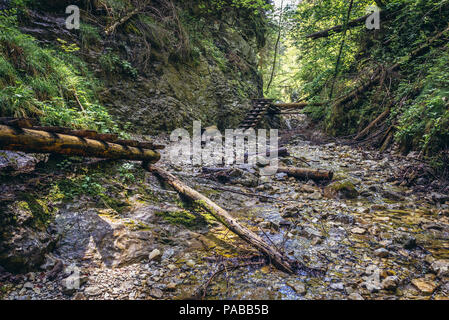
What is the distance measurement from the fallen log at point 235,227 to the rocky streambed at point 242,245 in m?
0.14

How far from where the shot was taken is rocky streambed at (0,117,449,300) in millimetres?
1976

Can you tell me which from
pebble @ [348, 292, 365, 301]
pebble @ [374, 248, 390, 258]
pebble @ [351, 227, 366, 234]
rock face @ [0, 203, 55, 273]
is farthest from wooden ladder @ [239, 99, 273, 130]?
rock face @ [0, 203, 55, 273]

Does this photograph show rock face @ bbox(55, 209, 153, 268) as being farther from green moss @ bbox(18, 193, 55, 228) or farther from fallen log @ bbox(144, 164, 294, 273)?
fallen log @ bbox(144, 164, 294, 273)

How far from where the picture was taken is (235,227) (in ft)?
8.87

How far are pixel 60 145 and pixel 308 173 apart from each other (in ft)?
15.4

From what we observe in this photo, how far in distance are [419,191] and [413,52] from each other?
542cm

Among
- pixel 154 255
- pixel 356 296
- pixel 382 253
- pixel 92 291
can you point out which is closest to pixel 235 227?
pixel 154 255

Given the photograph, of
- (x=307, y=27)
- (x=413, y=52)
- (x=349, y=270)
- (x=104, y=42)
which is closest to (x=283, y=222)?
(x=349, y=270)

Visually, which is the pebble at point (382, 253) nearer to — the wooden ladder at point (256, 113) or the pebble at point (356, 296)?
the pebble at point (356, 296)

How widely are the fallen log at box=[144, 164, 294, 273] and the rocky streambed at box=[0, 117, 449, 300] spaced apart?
5.3 inches

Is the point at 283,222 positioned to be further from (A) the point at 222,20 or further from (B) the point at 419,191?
(A) the point at 222,20

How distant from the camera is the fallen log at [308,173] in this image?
4766mm

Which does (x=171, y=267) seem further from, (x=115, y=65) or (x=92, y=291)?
(x=115, y=65)

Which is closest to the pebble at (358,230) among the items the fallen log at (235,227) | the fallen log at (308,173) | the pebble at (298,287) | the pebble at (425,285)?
the pebble at (425,285)
